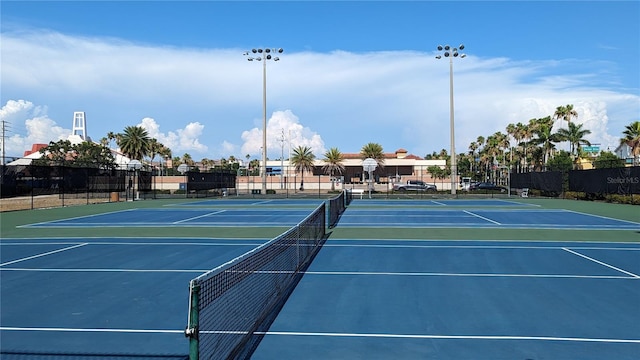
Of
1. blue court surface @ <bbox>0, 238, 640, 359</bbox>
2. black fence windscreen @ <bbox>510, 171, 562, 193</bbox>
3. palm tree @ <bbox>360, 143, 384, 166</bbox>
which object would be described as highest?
palm tree @ <bbox>360, 143, 384, 166</bbox>

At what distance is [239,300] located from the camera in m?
7.69

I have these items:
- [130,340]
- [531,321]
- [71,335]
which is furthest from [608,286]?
[71,335]

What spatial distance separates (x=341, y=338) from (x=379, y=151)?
85.7 meters

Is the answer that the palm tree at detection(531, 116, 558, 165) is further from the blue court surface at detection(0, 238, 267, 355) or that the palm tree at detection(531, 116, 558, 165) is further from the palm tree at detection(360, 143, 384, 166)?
the blue court surface at detection(0, 238, 267, 355)

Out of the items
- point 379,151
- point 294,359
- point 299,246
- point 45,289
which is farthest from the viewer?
point 379,151

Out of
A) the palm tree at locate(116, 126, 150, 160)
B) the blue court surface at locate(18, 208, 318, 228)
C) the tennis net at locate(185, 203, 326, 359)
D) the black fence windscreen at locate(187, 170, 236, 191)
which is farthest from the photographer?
the palm tree at locate(116, 126, 150, 160)

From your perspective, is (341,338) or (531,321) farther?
(531,321)

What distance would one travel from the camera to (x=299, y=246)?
40.9ft

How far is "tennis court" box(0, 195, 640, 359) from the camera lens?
22.6 feet

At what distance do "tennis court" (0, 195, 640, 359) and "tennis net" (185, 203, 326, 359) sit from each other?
0.24m

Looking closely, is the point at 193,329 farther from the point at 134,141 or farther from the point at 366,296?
the point at 134,141

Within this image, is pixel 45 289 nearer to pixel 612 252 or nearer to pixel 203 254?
pixel 203 254

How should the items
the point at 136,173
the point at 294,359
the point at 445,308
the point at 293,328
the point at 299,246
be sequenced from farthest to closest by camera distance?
1. the point at 136,173
2. the point at 299,246
3. the point at 445,308
4. the point at 293,328
5. the point at 294,359

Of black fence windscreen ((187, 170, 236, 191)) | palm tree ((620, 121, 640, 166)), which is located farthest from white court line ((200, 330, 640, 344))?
palm tree ((620, 121, 640, 166))
